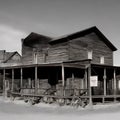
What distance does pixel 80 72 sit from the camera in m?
27.7

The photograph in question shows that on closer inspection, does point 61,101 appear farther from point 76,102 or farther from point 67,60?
point 67,60

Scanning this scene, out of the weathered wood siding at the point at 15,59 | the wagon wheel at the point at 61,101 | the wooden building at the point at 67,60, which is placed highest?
the weathered wood siding at the point at 15,59

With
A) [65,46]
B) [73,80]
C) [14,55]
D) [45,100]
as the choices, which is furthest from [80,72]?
[14,55]

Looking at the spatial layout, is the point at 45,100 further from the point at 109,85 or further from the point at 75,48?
the point at 109,85

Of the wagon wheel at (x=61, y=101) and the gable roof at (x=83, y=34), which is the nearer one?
the wagon wheel at (x=61, y=101)

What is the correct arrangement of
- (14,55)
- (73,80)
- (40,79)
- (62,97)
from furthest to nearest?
(14,55), (40,79), (73,80), (62,97)

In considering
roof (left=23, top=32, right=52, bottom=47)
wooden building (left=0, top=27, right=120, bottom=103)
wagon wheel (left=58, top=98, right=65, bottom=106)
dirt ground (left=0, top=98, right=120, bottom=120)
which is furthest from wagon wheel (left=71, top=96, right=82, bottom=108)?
roof (left=23, top=32, right=52, bottom=47)

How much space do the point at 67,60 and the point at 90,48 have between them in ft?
14.3

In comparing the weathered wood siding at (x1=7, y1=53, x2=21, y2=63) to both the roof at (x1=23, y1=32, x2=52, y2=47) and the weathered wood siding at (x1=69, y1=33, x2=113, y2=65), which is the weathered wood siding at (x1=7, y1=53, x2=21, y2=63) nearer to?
the roof at (x1=23, y1=32, x2=52, y2=47)

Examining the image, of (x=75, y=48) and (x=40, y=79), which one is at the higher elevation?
(x=75, y=48)

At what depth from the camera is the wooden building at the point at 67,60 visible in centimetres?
2725

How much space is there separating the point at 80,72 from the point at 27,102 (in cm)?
657

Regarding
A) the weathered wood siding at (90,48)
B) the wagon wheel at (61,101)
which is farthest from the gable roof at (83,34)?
the wagon wheel at (61,101)

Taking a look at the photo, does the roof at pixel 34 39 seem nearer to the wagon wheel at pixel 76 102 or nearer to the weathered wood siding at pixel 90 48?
the weathered wood siding at pixel 90 48
